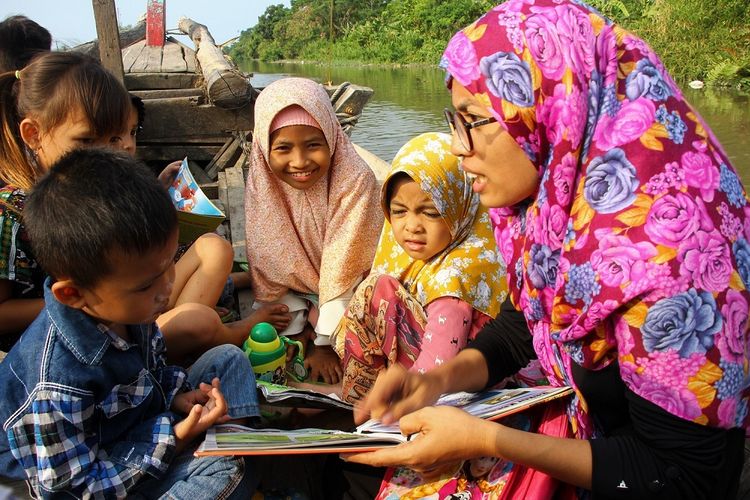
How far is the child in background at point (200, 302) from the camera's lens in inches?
88.9

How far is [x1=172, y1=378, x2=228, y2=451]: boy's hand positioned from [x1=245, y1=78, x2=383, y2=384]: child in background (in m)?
1.12

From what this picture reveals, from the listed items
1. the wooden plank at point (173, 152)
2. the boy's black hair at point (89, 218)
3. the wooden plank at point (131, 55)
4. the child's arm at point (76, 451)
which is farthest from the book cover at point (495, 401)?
the wooden plank at point (131, 55)

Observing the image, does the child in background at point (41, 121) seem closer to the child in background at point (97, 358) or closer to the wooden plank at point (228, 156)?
the child in background at point (97, 358)

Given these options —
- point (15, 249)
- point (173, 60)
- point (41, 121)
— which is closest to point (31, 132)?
point (41, 121)

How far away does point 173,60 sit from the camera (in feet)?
29.0

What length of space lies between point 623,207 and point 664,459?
511mm

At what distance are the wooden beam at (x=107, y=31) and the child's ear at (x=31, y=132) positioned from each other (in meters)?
2.43

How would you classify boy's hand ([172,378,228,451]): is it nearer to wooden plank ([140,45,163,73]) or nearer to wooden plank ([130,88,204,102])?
wooden plank ([130,88,204,102])

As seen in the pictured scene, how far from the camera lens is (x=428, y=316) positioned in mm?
2098

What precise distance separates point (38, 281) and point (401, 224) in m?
1.25

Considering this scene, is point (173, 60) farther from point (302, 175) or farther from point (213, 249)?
point (213, 249)

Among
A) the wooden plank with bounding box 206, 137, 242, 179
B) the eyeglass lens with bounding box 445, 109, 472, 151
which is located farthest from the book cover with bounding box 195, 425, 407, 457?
the wooden plank with bounding box 206, 137, 242, 179

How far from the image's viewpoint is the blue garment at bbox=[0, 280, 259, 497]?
1373 mm

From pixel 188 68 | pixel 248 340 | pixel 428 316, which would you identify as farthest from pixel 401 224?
pixel 188 68
